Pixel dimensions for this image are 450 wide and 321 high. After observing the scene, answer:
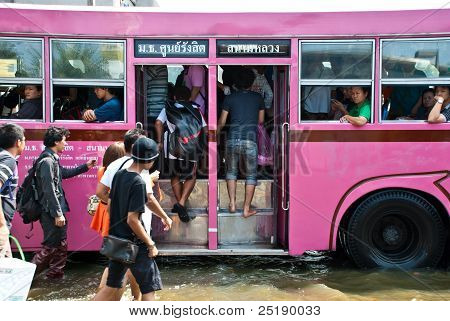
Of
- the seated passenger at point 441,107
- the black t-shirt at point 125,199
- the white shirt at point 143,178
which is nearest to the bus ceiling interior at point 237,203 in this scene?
the seated passenger at point 441,107

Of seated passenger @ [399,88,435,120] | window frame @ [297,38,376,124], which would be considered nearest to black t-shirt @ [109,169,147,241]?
window frame @ [297,38,376,124]

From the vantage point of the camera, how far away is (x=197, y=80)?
638cm

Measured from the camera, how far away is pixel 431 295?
562cm

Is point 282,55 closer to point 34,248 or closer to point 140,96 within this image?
point 140,96

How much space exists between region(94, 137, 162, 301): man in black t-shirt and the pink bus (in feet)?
6.38

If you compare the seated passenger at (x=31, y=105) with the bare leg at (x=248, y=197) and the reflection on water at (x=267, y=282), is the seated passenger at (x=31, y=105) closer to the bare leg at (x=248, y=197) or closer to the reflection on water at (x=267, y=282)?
the reflection on water at (x=267, y=282)

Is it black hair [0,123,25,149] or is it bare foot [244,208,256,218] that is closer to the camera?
black hair [0,123,25,149]

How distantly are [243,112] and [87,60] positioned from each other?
5.84 ft

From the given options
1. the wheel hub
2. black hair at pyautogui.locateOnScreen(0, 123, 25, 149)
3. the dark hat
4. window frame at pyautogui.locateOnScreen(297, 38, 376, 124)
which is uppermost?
window frame at pyautogui.locateOnScreen(297, 38, 376, 124)

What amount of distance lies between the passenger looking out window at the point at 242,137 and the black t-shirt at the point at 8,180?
8.28 feet

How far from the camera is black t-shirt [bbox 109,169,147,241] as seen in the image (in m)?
3.94

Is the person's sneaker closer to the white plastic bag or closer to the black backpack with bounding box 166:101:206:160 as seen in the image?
the black backpack with bounding box 166:101:206:160
